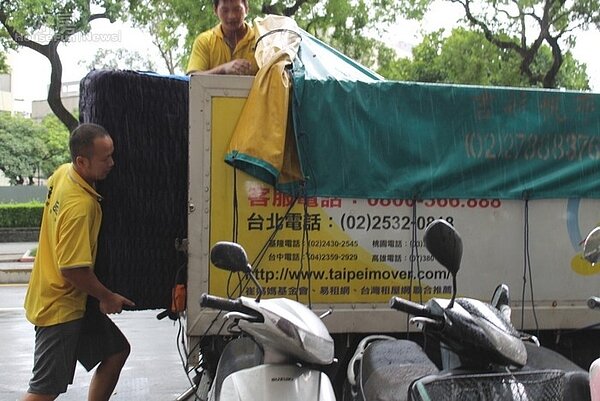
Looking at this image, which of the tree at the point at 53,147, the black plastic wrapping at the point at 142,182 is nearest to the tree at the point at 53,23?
the black plastic wrapping at the point at 142,182

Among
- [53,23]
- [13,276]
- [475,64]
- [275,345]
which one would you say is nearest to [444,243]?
[275,345]

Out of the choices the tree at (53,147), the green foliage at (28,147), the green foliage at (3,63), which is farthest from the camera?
the tree at (53,147)

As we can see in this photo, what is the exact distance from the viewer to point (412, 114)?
432cm

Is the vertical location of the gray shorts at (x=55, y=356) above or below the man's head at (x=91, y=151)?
below

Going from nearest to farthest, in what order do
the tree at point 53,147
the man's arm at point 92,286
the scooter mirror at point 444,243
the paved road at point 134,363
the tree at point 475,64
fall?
1. the scooter mirror at point 444,243
2. the man's arm at point 92,286
3. the paved road at point 134,363
4. the tree at point 475,64
5. the tree at point 53,147

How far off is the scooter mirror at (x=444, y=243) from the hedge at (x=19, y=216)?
2672 centimetres

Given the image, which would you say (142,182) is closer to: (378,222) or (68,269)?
(68,269)

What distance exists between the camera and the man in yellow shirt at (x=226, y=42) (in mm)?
4754

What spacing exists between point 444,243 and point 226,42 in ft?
9.57

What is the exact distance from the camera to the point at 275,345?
2.74 m

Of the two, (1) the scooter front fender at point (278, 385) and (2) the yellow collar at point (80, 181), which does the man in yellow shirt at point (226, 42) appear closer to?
(2) the yellow collar at point (80, 181)

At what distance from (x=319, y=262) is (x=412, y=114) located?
1.03 m

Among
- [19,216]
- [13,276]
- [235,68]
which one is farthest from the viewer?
[19,216]

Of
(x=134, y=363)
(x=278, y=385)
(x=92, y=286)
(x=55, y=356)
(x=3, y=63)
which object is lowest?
(x=134, y=363)
